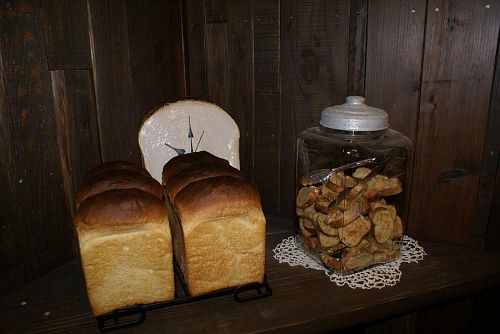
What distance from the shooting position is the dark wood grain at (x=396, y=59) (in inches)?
42.4

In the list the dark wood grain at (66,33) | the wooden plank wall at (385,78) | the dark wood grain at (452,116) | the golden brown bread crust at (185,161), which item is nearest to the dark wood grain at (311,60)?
the wooden plank wall at (385,78)

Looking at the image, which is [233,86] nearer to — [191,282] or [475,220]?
[191,282]

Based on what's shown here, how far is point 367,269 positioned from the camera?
3.42ft

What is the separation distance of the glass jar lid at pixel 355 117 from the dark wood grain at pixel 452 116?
0.21 metres

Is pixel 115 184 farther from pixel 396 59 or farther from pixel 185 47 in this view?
pixel 396 59

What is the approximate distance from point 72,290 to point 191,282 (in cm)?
31

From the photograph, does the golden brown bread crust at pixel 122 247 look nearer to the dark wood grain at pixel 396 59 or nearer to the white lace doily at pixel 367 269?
the white lace doily at pixel 367 269

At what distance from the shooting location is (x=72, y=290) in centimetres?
97

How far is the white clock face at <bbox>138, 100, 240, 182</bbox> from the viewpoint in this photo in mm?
1169

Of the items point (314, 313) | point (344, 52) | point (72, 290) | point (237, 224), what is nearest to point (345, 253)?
point (314, 313)

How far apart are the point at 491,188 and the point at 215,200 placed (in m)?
0.79

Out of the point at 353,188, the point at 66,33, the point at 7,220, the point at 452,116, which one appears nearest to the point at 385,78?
the point at 452,116

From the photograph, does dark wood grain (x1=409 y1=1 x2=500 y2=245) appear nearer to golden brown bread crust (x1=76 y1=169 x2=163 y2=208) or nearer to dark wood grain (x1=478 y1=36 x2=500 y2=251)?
dark wood grain (x1=478 y1=36 x2=500 y2=251)

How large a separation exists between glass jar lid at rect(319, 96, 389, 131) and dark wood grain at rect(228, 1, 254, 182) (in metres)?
0.35
